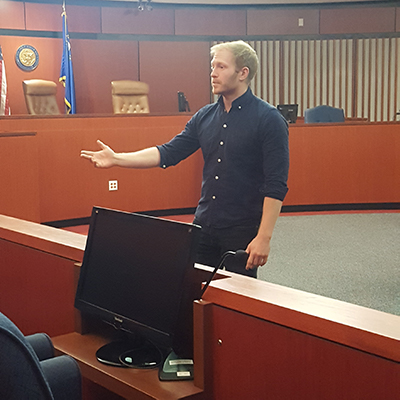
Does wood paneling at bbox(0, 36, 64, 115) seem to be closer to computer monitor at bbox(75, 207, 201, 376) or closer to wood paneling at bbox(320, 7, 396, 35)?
wood paneling at bbox(320, 7, 396, 35)

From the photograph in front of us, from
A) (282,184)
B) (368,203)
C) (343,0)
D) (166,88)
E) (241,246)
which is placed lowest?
(368,203)

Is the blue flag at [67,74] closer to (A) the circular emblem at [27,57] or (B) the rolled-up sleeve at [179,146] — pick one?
(A) the circular emblem at [27,57]

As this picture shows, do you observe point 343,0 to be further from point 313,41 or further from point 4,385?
point 4,385

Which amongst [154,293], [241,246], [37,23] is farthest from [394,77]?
[154,293]

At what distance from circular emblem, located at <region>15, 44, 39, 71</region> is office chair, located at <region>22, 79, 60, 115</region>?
1160 mm

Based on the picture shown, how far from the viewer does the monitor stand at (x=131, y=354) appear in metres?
1.45

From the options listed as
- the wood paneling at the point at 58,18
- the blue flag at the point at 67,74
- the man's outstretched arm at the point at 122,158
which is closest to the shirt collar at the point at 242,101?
the man's outstretched arm at the point at 122,158

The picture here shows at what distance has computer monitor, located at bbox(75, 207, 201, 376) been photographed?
1395 millimetres

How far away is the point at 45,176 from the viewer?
19.5 ft

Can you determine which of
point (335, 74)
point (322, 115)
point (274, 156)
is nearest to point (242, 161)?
point (274, 156)

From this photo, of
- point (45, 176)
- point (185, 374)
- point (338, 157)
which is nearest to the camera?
point (185, 374)

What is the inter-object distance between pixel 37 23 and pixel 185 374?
8.56m

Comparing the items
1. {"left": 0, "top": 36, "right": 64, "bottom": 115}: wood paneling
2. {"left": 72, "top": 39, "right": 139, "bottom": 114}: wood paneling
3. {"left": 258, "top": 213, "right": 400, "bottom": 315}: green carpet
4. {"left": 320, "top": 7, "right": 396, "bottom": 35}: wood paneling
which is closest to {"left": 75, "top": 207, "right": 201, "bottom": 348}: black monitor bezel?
{"left": 258, "top": 213, "right": 400, "bottom": 315}: green carpet

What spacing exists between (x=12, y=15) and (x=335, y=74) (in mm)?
5247
